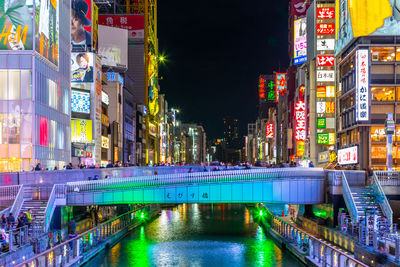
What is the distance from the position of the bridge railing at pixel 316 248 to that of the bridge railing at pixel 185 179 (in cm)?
421

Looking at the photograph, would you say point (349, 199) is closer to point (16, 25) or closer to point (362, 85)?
point (362, 85)

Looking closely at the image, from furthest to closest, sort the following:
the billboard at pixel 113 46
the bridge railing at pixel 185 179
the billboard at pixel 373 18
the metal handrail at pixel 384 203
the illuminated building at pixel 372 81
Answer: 1. the billboard at pixel 113 46
2. the billboard at pixel 373 18
3. the illuminated building at pixel 372 81
4. the bridge railing at pixel 185 179
5. the metal handrail at pixel 384 203

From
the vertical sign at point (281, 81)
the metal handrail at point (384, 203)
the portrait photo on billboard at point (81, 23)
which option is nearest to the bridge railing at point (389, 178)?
the metal handrail at point (384, 203)

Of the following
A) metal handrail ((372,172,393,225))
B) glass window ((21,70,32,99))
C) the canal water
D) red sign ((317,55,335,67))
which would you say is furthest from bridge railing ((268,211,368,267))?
red sign ((317,55,335,67))

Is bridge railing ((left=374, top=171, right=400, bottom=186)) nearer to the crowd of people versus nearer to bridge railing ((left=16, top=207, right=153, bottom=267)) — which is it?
bridge railing ((left=16, top=207, right=153, bottom=267))

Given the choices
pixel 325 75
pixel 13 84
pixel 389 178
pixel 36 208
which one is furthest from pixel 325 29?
pixel 36 208

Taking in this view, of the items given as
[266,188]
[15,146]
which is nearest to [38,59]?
[15,146]

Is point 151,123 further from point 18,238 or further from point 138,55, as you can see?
point 18,238

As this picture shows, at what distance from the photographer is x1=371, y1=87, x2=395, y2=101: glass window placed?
5531cm

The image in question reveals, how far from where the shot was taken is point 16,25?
185 ft

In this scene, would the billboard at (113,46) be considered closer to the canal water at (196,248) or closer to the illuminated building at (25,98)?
the illuminated building at (25,98)

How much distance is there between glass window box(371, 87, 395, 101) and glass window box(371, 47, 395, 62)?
309cm

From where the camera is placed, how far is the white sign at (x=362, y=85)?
54.1 m

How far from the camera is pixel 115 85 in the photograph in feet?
340
